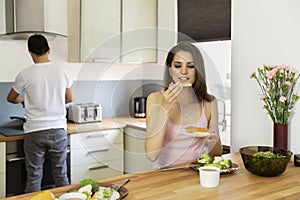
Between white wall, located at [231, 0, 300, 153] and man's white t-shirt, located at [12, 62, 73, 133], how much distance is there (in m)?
1.36

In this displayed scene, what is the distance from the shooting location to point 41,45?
286cm

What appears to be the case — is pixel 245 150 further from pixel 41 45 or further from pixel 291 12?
pixel 41 45

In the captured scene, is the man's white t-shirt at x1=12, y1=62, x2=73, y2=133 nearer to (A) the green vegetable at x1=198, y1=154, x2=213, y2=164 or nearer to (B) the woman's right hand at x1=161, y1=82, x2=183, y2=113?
(B) the woman's right hand at x1=161, y1=82, x2=183, y2=113

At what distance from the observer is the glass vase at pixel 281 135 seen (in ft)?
6.18

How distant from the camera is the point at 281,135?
189 cm

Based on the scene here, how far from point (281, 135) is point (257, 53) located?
51 centimetres

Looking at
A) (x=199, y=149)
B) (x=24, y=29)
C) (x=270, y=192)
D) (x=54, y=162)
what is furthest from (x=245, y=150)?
(x=24, y=29)

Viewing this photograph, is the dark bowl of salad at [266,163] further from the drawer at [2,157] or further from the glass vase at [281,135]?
the drawer at [2,157]

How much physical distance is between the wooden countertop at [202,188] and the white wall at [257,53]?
45 cm

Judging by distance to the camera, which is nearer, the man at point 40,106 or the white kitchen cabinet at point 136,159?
the white kitchen cabinet at point 136,159

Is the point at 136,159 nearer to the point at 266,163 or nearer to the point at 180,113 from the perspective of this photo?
the point at 180,113

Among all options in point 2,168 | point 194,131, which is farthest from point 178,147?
point 2,168

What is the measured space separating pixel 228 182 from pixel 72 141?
6.13 ft

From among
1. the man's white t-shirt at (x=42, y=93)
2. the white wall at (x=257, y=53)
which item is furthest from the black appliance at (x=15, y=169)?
the white wall at (x=257, y=53)
